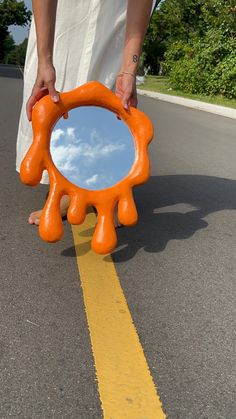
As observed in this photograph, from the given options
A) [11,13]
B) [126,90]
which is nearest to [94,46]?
[126,90]

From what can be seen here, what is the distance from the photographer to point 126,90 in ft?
8.84

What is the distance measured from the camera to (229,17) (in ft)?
56.7

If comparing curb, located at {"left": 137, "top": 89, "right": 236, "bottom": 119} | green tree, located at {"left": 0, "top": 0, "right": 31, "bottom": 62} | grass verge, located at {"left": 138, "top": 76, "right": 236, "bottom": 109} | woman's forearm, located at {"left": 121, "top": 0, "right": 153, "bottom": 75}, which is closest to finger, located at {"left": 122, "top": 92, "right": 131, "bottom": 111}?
woman's forearm, located at {"left": 121, "top": 0, "right": 153, "bottom": 75}

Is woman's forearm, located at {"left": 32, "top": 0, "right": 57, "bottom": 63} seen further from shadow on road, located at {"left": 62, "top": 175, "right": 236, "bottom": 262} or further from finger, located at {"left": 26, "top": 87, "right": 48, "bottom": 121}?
shadow on road, located at {"left": 62, "top": 175, "right": 236, "bottom": 262}

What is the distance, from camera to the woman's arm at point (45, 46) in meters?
2.56

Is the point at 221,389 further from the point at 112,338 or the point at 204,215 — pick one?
the point at 204,215

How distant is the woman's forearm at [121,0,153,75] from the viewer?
8.91 feet

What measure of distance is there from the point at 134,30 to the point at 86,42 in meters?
0.34

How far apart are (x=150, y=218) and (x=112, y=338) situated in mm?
1475

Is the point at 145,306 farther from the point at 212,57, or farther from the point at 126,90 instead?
the point at 212,57

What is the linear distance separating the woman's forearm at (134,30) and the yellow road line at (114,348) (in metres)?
0.93

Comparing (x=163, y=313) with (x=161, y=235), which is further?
(x=161, y=235)

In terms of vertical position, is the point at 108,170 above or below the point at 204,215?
above

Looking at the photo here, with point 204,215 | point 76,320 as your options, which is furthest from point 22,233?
point 204,215
